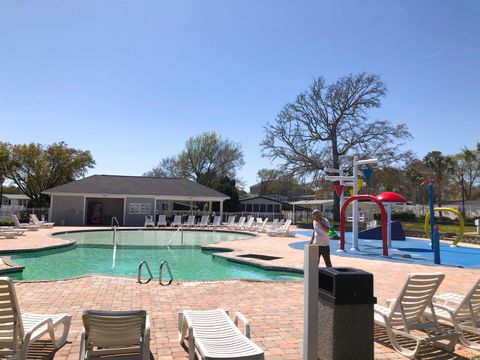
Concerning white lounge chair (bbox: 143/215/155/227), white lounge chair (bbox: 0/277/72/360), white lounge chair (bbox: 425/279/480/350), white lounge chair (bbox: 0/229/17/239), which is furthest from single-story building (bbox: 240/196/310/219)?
white lounge chair (bbox: 0/277/72/360)

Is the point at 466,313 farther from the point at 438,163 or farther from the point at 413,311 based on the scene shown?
the point at 438,163

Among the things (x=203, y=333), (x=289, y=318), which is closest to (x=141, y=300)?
(x=289, y=318)

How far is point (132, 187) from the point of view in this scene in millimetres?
33531

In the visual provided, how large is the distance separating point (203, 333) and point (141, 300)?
331cm

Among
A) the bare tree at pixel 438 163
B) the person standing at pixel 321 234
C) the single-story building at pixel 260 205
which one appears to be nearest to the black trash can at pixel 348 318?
the person standing at pixel 321 234

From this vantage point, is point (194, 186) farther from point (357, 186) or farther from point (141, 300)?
point (141, 300)

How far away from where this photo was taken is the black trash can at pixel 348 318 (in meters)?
3.75

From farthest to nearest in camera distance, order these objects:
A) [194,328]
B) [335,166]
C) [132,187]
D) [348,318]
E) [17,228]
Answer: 1. [335,166]
2. [132,187]
3. [17,228]
4. [194,328]
5. [348,318]

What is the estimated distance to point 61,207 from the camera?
30203 mm

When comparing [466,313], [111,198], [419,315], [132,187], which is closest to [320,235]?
[466,313]

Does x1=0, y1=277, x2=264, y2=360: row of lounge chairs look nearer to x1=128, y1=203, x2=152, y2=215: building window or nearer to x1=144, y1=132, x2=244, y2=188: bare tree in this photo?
x1=128, y1=203, x2=152, y2=215: building window

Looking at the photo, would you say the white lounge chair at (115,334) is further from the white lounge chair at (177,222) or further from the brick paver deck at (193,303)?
the white lounge chair at (177,222)

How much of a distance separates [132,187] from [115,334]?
3123 centimetres

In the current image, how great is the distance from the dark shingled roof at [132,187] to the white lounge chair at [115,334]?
94.7 ft
